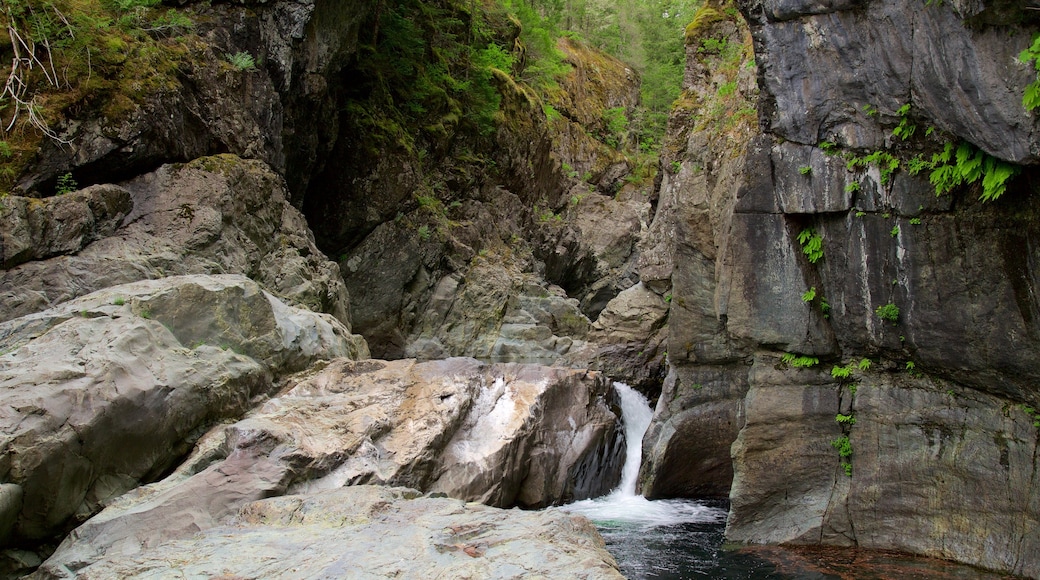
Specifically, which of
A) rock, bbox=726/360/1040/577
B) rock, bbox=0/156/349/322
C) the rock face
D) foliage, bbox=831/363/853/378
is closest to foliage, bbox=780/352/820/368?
rock, bbox=726/360/1040/577

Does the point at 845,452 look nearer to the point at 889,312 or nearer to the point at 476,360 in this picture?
the point at 889,312

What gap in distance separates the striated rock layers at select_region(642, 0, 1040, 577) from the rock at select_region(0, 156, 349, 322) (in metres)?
9.75

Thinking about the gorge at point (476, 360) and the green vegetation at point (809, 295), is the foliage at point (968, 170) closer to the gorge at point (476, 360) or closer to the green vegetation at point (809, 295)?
the gorge at point (476, 360)

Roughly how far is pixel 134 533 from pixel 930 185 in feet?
38.0

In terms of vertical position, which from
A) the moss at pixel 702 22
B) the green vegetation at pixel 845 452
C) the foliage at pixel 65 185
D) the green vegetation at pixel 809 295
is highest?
the moss at pixel 702 22

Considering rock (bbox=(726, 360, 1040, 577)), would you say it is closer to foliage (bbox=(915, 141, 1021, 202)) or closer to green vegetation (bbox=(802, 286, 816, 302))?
green vegetation (bbox=(802, 286, 816, 302))

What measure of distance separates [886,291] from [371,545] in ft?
29.7

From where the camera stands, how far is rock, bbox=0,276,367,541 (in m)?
7.25

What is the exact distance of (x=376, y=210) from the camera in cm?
2289

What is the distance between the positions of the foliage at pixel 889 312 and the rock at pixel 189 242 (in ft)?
38.0

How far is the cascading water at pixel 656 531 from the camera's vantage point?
33.4ft

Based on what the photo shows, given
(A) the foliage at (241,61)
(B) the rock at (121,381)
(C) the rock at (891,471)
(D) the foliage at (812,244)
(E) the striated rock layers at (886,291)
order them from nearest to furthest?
(B) the rock at (121,381)
(E) the striated rock layers at (886,291)
(C) the rock at (891,471)
(D) the foliage at (812,244)
(A) the foliage at (241,61)

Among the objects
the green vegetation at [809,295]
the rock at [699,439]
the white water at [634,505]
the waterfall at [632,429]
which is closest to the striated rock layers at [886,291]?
Result: the green vegetation at [809,295]

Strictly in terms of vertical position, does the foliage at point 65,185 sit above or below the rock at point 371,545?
above
